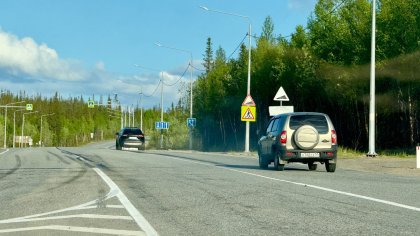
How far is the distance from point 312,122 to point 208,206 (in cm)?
993

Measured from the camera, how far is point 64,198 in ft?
39.7

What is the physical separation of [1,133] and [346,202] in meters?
158

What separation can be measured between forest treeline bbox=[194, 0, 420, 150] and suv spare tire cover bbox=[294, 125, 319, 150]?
16958 mm

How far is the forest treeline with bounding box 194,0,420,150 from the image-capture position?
36.8 meters

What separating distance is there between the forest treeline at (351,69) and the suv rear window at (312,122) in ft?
54.4

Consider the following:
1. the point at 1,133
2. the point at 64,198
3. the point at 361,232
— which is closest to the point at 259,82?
the point at 64,198

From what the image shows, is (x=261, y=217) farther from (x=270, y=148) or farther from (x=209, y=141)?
(x=209, y=141)

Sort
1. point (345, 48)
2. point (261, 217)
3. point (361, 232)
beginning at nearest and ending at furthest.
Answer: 1. point (361, 232)
2. point (261, 217)
3. point (345, 48)

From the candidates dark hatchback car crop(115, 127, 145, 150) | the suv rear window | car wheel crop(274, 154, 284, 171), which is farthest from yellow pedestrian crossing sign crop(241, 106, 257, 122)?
the suv rear window

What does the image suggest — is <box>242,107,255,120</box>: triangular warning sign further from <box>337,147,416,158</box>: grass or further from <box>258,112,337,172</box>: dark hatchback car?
<box>258,112,337,172</box>: dark hatchback car

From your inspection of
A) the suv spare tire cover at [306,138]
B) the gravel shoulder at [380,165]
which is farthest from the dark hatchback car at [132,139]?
the suv spare tire cover at [306,138]

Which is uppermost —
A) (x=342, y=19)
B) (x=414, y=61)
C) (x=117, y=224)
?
(x=342, y=19)

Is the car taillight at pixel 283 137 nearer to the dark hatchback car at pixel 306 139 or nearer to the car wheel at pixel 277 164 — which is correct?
the dark hatchback car at pixel 306 139

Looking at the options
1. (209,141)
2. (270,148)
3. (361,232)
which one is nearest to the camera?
(361,232)
